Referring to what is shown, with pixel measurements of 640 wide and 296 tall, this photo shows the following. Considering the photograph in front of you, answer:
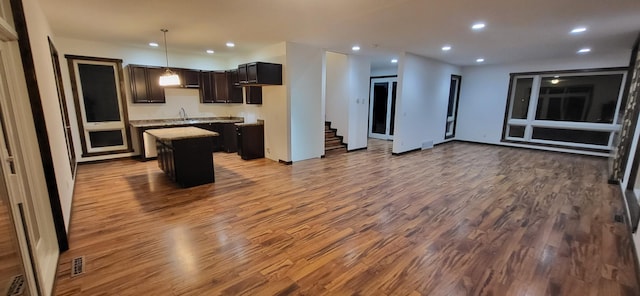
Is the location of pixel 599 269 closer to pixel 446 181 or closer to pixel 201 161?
pixel 446 181

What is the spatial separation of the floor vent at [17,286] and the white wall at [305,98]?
4.57 metres

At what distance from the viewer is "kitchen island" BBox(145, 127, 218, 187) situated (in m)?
4.19

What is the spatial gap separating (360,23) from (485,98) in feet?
22.0

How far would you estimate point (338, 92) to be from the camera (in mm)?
7383

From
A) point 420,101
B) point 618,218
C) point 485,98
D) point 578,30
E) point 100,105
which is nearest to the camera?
point 618,218

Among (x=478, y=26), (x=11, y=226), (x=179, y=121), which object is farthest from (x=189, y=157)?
(x=478, y=26)

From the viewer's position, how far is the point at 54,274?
2133mm

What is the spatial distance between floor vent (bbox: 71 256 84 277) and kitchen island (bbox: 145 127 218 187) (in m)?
1.92

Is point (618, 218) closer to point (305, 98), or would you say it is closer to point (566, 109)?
point (305, 98)

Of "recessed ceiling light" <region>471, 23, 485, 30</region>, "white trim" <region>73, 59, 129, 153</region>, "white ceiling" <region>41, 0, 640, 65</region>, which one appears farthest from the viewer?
"white trim" <region>73, 59, 129, 153</region>

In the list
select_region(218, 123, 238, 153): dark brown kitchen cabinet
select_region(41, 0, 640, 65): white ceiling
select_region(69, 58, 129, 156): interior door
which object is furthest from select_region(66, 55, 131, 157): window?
select_region(218, 123, 238, 153): dark brown kitchen cabinet

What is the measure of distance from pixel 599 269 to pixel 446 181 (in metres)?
2.53

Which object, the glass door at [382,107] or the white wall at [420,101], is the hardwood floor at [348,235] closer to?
the white wall at [420,101]

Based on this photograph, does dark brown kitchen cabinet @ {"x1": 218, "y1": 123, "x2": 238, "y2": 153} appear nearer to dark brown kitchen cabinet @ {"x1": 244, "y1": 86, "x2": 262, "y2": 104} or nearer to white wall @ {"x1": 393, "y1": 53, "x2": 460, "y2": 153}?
dark brown kitchen cabinet @ {"x1": 244, "y1": 86, "x2": 262, "y2": 104}
